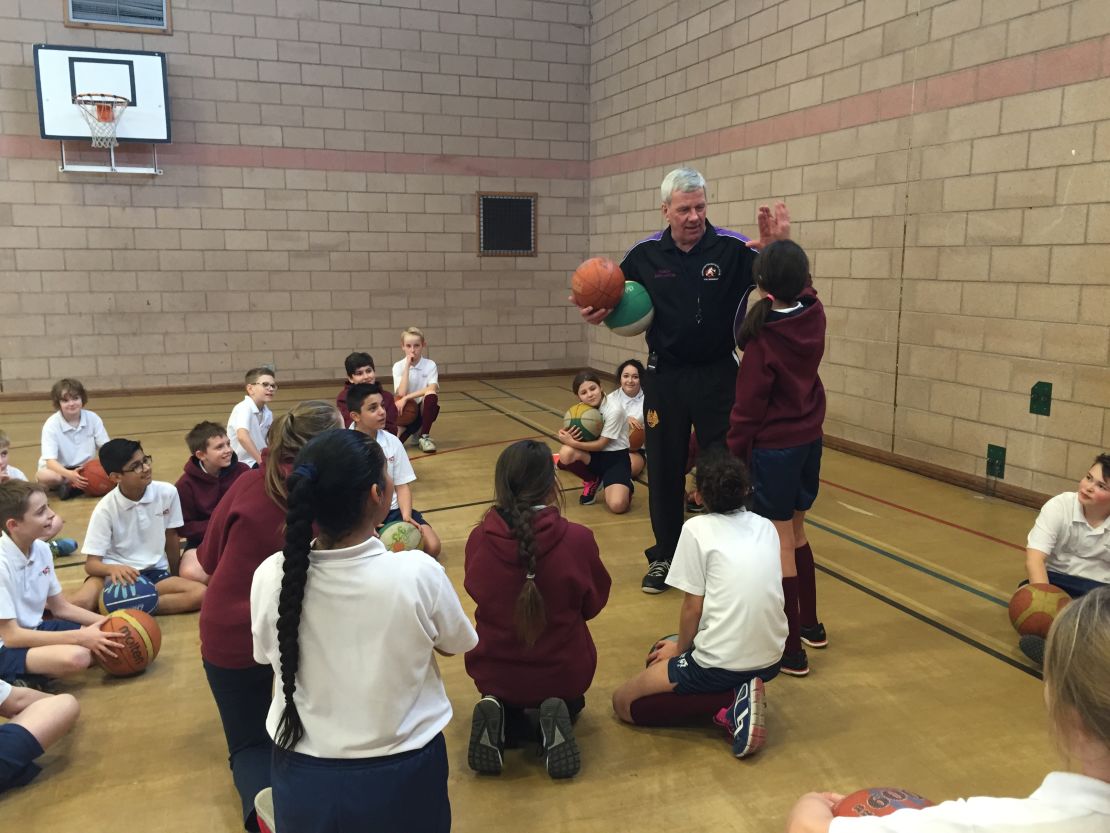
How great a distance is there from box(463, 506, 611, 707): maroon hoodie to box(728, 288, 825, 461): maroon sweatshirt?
0.85 meters

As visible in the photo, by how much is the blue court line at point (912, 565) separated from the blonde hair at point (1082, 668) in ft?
9.98

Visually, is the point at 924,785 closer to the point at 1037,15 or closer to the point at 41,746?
the point at 41,746

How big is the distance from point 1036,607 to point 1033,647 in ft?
0.51

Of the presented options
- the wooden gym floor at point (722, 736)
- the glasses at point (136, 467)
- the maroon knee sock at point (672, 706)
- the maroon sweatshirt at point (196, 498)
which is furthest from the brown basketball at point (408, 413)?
the maroon knee sock at point (672, 706)

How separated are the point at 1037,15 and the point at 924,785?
15.5ft

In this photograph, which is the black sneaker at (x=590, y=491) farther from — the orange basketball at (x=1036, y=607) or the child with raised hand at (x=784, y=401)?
the orange basketball at (x=1036, y=607)

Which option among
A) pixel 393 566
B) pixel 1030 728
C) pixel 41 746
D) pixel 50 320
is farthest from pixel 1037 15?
pixel 50 320

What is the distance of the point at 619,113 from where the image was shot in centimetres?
1012

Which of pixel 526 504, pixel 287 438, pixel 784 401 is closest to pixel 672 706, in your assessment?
pixel 526 504

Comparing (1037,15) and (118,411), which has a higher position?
(1037,15)

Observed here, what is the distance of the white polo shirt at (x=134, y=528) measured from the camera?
3643 mm

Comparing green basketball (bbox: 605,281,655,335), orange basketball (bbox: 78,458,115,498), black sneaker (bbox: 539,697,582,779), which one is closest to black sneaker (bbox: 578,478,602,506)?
green basketball (bbox: 605,281,655,335)

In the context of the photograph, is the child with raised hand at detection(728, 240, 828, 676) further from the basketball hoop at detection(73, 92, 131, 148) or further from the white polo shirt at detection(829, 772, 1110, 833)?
the basketball hoop at detection(73, 92, 131, 148)

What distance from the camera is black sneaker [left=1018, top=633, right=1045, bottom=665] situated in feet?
10.5
